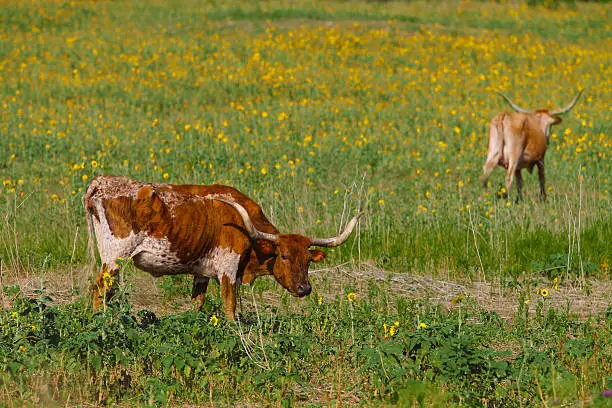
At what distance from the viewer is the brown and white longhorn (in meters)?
8.02

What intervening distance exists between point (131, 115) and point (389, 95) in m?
6.34

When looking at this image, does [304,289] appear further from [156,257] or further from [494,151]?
[494,151]

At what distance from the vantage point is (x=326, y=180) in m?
15.7

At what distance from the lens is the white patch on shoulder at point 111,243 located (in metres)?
7.97

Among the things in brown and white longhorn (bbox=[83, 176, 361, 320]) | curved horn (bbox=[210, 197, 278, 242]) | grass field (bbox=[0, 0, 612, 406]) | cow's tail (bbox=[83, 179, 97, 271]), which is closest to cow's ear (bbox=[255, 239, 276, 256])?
brown and white longhorn (bbox=[83, 176, 361, 320])

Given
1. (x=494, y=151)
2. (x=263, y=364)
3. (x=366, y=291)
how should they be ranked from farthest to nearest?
(x=494, y=151), (x=366, y=291), (x=263, y=364)

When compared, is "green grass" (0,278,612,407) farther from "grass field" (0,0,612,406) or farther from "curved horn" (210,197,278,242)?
"curved horn" (210,197,278,242)

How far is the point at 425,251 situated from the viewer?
11250 millimetres

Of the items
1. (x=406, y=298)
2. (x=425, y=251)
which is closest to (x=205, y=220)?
(x=406, y=298)

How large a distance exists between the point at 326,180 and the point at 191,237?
769 cm

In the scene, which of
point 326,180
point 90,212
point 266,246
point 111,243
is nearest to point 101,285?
point 111,243

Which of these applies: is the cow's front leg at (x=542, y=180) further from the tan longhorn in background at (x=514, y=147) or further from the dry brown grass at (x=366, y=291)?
the dry brown grass at (x=366, y=291)

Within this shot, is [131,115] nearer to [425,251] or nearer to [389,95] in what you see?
[389,95]

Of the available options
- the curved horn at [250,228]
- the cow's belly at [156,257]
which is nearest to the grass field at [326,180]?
the cow's belly at [156,257]
